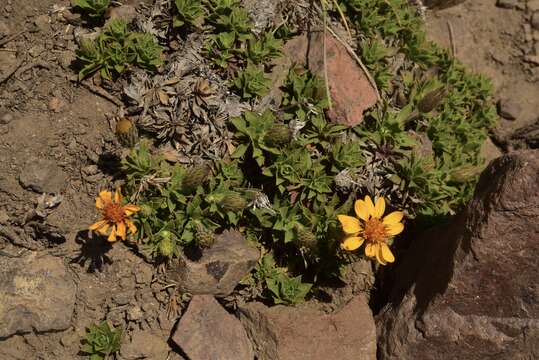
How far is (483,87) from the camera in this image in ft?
18.9

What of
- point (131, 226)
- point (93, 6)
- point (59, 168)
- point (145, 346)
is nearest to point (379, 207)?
point (131, 226)

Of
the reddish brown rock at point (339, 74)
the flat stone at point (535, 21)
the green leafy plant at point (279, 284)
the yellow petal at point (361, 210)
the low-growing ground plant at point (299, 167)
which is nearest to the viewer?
the yellow petal at point (361, 210)

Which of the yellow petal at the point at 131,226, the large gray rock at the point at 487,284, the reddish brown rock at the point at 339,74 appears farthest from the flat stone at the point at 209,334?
the reddish brown rock at the point at 339,74

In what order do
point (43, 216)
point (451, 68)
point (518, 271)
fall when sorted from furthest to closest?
point (451, 68) → point (43, 216) → point (518, 271)

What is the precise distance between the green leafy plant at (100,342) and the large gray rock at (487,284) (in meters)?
2.08

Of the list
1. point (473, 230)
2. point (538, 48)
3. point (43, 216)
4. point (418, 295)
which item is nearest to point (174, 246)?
point (43, 216)

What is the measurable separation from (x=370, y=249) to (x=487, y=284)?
843 millimetres

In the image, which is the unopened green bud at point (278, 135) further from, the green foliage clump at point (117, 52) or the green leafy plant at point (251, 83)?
the green foliage clump at point (117, 52)

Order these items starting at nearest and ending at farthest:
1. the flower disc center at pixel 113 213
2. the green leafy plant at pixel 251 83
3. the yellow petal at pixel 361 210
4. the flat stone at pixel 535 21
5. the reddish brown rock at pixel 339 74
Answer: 1. the flower disc center at pixel 113 213
2. the yellow petal at pixel 361 210
3. the green leafy plant at pixel 251 83
4. the reddish brown rock at pixel 339 74
5. the flat stone at pixel 535 21

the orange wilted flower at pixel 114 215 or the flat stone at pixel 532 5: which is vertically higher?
the flat stone at pixel 532 5

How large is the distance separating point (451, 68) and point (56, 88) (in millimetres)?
3785

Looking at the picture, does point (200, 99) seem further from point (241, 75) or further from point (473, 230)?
point (473, 230)

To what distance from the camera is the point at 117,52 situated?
440 centimetres

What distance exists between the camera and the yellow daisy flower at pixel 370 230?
405cm
